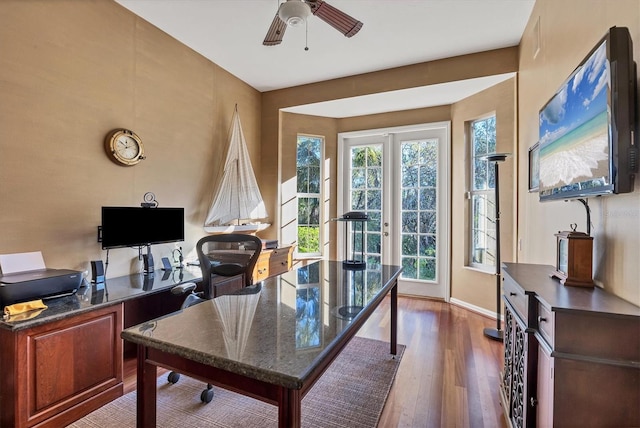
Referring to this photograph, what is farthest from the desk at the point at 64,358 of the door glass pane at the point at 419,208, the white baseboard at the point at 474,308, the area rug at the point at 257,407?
the white baseboard at the point at 474,308

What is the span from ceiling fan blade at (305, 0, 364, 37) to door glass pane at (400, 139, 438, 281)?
264 cm

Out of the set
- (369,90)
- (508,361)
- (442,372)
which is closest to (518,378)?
(508,361)

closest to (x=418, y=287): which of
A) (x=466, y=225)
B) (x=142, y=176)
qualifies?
(x=466, y=225)

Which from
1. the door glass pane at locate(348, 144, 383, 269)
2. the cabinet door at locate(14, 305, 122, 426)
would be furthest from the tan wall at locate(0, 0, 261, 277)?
the door glass pane at locate(348, 144, 383, 269)

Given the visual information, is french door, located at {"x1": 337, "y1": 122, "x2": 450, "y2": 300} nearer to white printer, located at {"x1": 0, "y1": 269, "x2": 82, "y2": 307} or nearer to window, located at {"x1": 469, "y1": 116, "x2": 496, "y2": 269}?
window, located at {"x1": 469, "y1": 116, "x2": 496, "y2": 269}

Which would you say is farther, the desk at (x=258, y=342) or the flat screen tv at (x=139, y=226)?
the flat screen tv at (x=139, y=226)

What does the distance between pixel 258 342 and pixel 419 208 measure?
3818 millimetres

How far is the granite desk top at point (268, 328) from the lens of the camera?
939 millimetres

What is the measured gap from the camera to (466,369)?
8.00 ft

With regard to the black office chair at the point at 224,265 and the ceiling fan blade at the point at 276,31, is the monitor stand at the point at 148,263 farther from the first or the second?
the ceiling fan blade at the point at 276,31

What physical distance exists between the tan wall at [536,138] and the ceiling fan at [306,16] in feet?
4.33

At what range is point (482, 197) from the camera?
3.91 m

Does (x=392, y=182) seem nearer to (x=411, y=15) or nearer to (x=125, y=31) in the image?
(x=411, y=15)

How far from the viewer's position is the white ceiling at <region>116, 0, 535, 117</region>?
2666 mm
